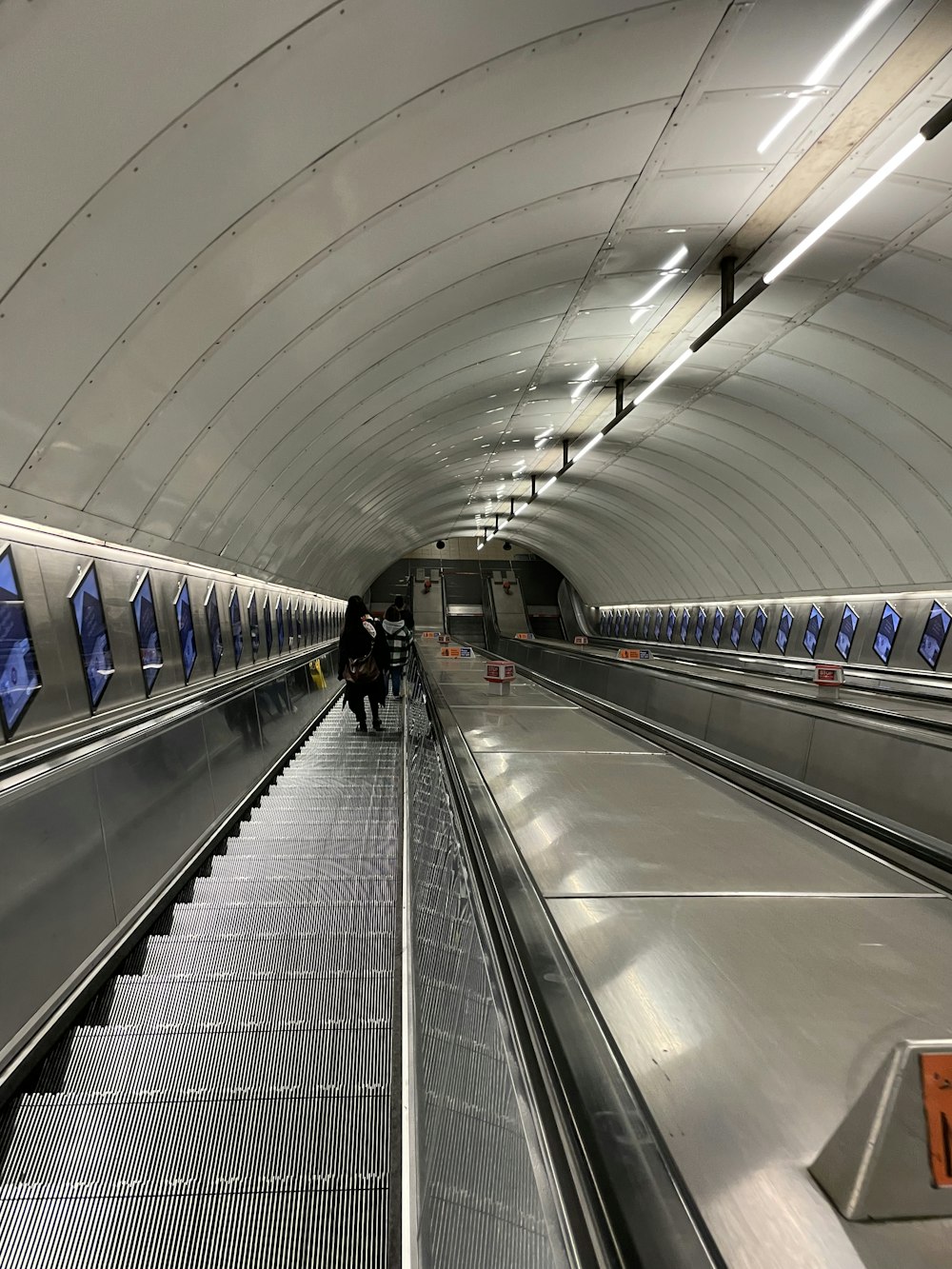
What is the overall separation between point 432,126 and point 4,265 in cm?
293

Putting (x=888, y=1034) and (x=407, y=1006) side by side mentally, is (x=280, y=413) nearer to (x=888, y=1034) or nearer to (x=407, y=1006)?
(x=407, y=1006)

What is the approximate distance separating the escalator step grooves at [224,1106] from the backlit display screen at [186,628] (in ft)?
20.3

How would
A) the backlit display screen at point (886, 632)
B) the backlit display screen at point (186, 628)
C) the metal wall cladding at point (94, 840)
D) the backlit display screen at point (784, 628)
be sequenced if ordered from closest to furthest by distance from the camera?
the metal wall cladding at point (94, 840)
the backlit display screen at point (186, 628)
the backlit display screen at point (886, 632)
the backlit display screen at point (784, 628)

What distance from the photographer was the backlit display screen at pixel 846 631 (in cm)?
1583

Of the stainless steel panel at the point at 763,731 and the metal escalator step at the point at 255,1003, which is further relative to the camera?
the stainless steel panel at the point at 763,731

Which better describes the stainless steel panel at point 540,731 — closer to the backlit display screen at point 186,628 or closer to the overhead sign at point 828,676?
the overhead sign at point 828,676

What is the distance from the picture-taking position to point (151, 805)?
551 centimetres

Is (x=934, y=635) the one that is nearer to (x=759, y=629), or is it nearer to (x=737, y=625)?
(x=759, y=629)

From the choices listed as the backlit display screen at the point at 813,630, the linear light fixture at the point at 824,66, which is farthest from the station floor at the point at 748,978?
the backlit display screen at the point at 813,630

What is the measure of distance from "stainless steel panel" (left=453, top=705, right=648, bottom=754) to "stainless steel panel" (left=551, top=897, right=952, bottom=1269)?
3.79 meters

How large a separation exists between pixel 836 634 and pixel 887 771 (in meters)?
11.1

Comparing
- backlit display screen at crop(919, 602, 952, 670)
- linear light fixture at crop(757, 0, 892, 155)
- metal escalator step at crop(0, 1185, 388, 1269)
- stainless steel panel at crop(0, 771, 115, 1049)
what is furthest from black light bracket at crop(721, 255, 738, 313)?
metal escalator step at crop(0, 1185, 388, 1269)

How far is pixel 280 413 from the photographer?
27.5 ft

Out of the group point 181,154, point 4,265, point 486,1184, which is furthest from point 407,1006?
point 181,154
